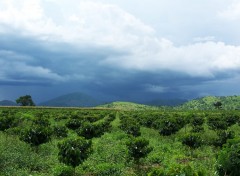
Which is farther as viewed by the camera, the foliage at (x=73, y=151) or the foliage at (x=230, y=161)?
the foliage at (x=73, y=151)

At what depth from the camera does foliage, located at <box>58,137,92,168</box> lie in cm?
2750

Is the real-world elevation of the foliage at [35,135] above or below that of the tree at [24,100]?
Answer: below

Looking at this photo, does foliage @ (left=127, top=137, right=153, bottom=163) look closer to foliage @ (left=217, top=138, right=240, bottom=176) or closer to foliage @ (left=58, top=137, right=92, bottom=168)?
foliage @ (left=58, top=137, right=92, bottom=168)

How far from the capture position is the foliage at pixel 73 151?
2750 cm

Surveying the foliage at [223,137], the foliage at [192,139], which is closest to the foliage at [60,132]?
the foliage at [192,139]

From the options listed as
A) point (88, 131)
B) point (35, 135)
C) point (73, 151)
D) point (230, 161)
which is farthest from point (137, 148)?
point (88, 131)

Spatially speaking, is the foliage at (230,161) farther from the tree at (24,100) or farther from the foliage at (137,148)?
the tree at (24,100)

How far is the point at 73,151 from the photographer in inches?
1079

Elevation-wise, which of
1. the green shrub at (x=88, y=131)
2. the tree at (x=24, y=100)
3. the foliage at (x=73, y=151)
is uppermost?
the tree at (x=24, y=100)

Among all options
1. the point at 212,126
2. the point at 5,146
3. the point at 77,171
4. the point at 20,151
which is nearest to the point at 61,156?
the point at 77,171

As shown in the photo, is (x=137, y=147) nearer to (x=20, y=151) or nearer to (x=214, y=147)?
(x=20, y=151)

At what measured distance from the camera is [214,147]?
44.5 meters

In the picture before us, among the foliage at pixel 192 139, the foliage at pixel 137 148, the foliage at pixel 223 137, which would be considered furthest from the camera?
the foliage at pixel 223 137

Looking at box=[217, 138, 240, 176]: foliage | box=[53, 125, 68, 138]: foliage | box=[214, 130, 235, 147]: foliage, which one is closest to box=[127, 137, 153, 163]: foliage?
box=[217, 138, 240, 176]: foliage
